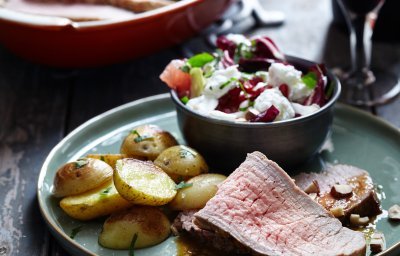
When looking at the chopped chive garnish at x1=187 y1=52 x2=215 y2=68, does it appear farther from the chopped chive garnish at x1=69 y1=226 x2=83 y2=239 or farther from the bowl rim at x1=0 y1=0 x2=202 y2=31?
the chopped chive garnish at x1=69 y1=226 x2=83 y2=239

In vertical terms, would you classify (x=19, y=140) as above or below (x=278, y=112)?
below

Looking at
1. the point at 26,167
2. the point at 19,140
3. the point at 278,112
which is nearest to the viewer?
the point at 278,112

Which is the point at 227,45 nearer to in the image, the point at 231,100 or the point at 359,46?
the point at 231,100

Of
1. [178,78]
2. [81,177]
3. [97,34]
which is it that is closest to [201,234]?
[81,177]

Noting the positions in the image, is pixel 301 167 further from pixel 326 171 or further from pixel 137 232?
pixel 137 232

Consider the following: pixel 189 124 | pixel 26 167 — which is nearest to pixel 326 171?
pixel 189 124
